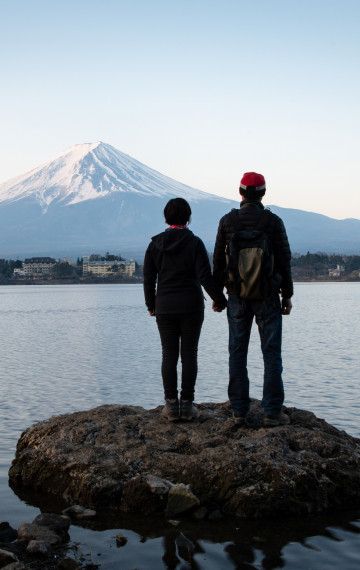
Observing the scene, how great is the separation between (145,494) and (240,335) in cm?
156

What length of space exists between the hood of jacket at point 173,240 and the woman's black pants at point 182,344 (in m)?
0.58

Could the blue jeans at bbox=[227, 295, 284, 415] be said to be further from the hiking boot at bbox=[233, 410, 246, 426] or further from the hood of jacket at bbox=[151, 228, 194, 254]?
the hood of jacket at bbox=[151, 228, 194, 254]

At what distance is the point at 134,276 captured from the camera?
194125mm

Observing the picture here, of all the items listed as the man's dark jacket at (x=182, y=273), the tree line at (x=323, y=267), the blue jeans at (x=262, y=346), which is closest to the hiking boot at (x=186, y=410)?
the blue jeans at (x=262, y=346)

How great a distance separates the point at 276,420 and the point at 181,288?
141cm

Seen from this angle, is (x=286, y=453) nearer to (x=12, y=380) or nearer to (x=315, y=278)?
(x=12, y=380)

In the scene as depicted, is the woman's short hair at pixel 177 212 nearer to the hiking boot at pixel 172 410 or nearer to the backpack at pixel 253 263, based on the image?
the backpack at pixel 253 263

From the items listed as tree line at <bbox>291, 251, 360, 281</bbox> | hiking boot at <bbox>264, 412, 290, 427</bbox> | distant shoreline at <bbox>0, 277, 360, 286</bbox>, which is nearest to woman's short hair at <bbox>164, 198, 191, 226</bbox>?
hiking boot at <bbox>264, 412, 290, 427</bbox>

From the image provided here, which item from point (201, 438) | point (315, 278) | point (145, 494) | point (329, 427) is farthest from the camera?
point (315, 278)

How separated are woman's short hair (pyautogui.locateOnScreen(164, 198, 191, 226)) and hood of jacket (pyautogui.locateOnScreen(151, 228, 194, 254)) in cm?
8

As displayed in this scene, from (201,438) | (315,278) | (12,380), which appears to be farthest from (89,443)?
(315,278)

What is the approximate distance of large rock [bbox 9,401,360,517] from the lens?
18.5 ft

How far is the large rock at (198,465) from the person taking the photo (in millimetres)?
5637

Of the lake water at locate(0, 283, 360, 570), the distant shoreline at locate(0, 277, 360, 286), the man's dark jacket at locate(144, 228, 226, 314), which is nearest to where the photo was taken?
the lake water at locate(0, 283, 360, 570)
